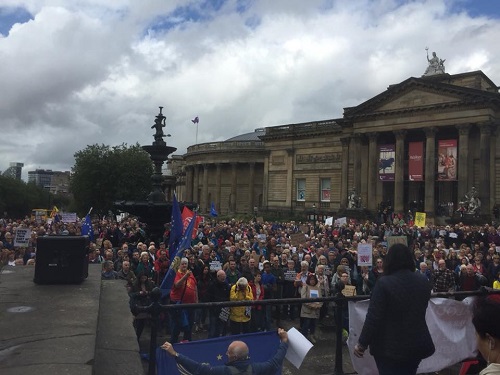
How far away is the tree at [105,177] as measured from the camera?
58.3m

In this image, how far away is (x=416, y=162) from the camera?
42.3 metres

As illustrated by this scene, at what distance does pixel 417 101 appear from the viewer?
42844 millimetres

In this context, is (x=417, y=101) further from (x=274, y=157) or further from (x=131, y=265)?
(x=131, y=265)

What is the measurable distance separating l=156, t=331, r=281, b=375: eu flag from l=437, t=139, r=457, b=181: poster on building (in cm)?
3912

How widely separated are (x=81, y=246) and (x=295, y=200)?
50947 millimetres

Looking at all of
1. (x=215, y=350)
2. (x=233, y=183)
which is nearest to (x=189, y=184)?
(x=233, y=183)

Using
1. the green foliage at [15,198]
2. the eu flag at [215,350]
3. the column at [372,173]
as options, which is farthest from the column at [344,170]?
the green foliage at [15,198]

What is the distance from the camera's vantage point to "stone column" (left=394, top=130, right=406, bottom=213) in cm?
4341

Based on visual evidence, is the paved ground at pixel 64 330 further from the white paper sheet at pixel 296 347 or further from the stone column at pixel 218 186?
the stone column at pixel 218 186

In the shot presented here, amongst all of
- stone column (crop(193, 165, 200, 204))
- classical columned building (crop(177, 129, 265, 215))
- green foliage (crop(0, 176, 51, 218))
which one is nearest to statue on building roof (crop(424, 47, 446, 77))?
classical columned building (crop(177, 129, 265, 215))

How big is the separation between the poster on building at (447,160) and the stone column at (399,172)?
150 inches

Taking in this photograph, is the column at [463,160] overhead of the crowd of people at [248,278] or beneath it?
overhead

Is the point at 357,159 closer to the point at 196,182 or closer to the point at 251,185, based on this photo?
the point at 251,185

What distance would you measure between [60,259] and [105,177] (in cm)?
5589
